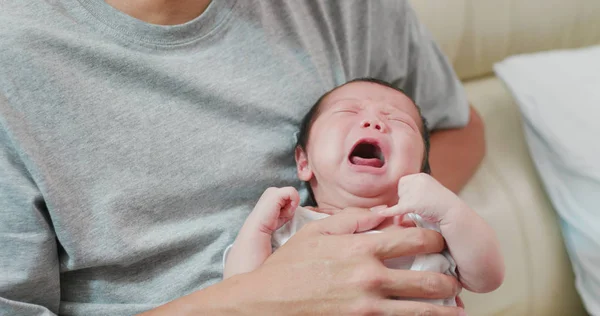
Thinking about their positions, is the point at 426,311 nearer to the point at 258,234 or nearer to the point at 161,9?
the point at 258,234

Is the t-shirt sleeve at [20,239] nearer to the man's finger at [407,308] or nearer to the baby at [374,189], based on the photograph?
the baby at [374,189]

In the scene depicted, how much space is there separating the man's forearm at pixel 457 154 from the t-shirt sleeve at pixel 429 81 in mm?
27

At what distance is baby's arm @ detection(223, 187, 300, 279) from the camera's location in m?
0.93

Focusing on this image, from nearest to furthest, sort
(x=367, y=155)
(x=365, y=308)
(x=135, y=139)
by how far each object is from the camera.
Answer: (x=365, y=308), (x=135, y=139), (x=367, y=155)

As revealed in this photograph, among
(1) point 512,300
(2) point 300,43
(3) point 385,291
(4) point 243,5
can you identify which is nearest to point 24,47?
(4) point 243,5

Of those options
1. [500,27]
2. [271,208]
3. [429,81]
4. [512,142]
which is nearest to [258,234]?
[271,208]

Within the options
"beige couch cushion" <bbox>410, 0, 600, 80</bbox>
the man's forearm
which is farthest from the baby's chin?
"beige couch cushion" <bbox>410, 0, 600, 80</bbox>

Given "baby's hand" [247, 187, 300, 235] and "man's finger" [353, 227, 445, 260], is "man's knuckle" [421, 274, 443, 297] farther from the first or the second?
"baby's hand" [247, 187, 300, 235]

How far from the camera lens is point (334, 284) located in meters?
0.87

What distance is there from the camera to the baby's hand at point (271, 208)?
A: 933 mm

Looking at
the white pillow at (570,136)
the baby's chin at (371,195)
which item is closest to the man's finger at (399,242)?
the baby's chin at (371,195)

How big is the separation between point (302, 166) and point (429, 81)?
0.43 meters

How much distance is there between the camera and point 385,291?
0.87 metres

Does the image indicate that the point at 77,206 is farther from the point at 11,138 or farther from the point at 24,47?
the point at 24,47
